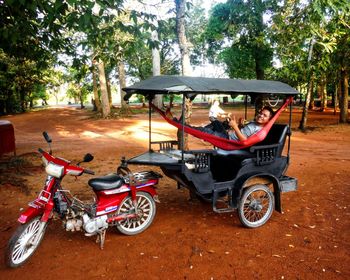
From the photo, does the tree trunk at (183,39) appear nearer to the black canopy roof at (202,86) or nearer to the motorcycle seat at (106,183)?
the black canopy roof at (202,86)

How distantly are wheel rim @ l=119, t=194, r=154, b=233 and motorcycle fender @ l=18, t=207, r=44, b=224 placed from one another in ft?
3.54

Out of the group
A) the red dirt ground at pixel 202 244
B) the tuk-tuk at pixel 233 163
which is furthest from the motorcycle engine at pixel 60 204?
the tuk-tuk at pixel 233 163

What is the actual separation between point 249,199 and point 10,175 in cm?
594

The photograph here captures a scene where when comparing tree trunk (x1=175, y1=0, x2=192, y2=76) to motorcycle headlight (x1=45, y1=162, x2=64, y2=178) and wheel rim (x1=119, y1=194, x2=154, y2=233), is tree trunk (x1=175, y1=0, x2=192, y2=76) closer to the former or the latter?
wheel rim (x1=119, y1=194, x2=154, y2=233)

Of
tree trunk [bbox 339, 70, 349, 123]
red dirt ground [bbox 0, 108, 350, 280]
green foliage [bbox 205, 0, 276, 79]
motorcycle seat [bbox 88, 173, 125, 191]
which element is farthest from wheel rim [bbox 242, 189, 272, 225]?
tree trunk [bbox 339, 70, 349, 123]

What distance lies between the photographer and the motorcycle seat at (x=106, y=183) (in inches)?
160

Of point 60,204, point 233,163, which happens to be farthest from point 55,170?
point 233,163

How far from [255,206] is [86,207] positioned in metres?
2.56

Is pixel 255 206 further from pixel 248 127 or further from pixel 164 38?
pixel 164 38

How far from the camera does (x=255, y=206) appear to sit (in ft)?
15.7

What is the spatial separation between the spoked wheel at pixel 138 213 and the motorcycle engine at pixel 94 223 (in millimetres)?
267

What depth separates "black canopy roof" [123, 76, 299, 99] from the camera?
13.3ft

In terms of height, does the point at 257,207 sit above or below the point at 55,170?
below

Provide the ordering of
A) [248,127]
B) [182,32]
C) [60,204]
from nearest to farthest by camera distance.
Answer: [60,204], [248,127], [182,32]
